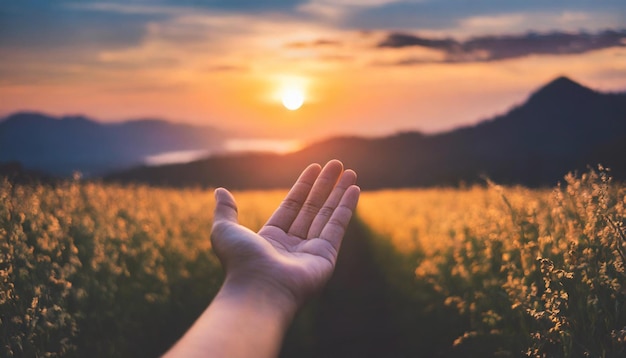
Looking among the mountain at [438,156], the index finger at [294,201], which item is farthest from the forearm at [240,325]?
the mountain at [438,156]

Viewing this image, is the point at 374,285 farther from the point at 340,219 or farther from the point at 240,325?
the point at 240,325

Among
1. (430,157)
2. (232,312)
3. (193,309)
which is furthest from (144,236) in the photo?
(430,157)

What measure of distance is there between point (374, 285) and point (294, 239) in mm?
6500

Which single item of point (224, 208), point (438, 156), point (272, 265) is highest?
point (224, 208)

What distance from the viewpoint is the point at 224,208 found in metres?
4.06

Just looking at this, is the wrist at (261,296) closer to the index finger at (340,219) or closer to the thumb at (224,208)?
the thumb at (224,208)

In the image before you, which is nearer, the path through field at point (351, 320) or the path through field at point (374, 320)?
the path through field at point (374, 320)

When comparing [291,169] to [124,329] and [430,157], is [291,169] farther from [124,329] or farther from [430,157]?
[124,329]

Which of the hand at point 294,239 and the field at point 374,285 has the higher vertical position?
the hand at point 294,239

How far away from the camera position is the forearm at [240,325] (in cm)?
250

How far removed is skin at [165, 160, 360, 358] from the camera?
8.71ft

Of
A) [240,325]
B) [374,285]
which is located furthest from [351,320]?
[240,325]

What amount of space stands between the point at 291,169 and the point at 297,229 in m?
86.2

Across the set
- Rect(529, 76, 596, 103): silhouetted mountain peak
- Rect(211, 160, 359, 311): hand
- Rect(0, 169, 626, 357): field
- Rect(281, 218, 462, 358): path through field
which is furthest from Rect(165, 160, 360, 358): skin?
Rect(529, 76, 596, 103): silhouetted mountain peak
